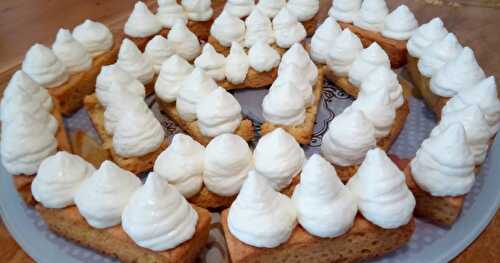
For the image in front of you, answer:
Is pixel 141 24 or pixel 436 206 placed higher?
pixel 141 24

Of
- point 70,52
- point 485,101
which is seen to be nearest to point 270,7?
point 70,52

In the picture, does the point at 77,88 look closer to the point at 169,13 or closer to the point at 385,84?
the point at 169,13

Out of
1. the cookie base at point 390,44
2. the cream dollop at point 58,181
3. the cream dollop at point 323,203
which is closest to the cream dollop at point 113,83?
the cream dollop at point 58,181

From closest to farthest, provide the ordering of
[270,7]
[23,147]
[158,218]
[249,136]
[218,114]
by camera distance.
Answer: [158,218], [23,147], [218,114], [249,136], [270,7]

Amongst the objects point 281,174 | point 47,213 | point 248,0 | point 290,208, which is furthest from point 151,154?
point 248,0

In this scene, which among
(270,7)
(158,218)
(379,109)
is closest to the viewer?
(158,218)

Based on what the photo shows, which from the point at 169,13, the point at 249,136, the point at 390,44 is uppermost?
the point at 169,13

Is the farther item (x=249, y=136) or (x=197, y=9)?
(x=197, y=9)

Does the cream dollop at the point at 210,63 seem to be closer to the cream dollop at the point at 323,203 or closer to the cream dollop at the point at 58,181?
the cream dollop at the point at 58,181
